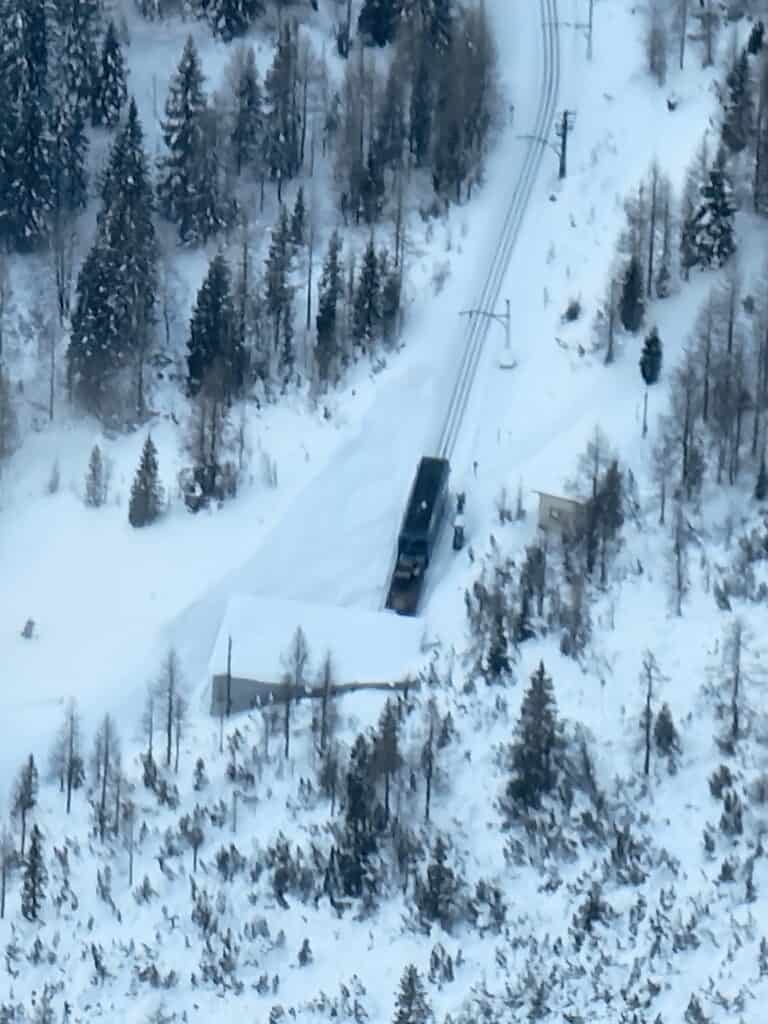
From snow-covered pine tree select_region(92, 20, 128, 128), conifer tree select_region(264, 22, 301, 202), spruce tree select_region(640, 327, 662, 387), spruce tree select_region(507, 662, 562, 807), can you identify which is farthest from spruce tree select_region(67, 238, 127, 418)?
spruce tree select_region(507, 662, 562, 807)

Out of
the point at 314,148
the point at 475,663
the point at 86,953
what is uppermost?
the point at 314,148

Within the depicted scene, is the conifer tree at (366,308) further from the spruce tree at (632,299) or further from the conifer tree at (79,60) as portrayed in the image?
the conifer tree at (79,60)

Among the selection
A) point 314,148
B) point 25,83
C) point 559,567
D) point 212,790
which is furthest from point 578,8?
point 212,790

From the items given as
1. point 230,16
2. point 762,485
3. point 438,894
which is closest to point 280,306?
point 230,16

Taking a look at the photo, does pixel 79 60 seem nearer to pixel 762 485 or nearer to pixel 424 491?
pixel 424 491

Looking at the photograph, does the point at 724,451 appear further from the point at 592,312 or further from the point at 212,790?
the point at 212,790

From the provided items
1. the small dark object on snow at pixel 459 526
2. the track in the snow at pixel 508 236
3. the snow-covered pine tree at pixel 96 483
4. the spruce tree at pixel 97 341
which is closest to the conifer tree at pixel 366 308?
the track in the snow at pixel 508 236

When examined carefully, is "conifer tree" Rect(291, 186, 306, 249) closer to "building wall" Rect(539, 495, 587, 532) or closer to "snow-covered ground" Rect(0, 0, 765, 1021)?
"snow-covered ground" Rect(0, 0, 765, 1021)
